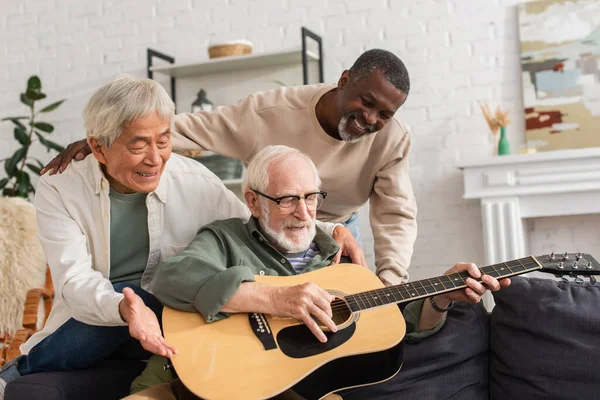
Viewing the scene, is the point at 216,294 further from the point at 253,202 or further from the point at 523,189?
the point at 523,189

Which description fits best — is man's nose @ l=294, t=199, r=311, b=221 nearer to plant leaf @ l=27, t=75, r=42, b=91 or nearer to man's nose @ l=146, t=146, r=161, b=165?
man's nose @ l=146, t=146, r=161, b=165

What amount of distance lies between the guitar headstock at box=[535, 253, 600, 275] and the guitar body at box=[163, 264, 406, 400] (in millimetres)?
393

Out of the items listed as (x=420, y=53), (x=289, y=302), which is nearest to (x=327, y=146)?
(x=289, y=302)

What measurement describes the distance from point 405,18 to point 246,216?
243 centimetres

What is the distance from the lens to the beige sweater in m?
2.52

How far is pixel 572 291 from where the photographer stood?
6.01 feet

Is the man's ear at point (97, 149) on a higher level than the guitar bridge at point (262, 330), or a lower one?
higher

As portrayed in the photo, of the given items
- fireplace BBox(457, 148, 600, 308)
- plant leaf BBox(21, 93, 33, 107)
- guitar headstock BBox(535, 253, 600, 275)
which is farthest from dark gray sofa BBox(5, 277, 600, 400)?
plant leaf BBox(21, 93, 33, 107)

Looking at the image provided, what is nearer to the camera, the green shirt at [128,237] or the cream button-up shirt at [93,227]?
the cream button-up shirt at [93,227]

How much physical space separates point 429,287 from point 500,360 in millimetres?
363

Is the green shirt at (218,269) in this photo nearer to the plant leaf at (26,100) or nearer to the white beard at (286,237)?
the white beard at (286,237)

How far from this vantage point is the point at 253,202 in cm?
208

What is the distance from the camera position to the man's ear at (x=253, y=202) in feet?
6.78

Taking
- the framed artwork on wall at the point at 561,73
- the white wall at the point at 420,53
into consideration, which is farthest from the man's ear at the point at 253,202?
the framed artwork on wall at the point at 561,73
